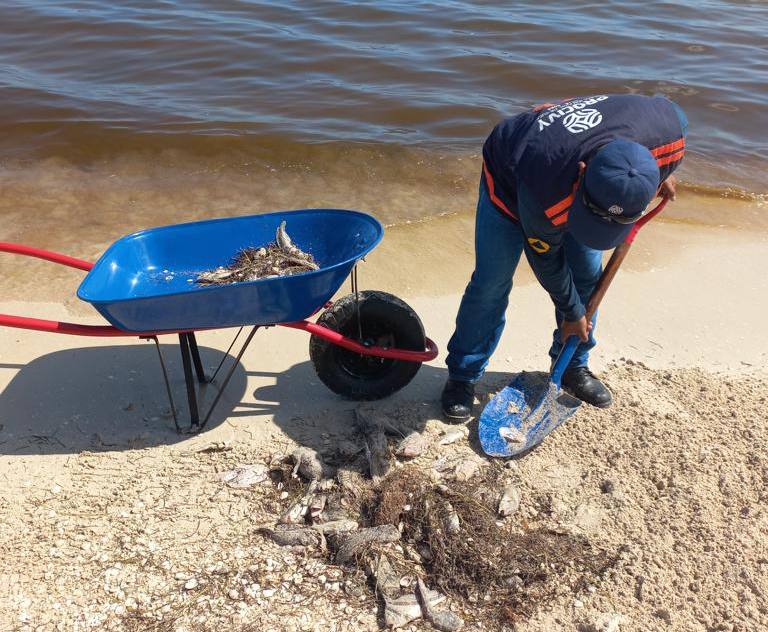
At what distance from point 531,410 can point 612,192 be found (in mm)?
1414

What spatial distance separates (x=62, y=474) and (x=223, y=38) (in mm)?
8074

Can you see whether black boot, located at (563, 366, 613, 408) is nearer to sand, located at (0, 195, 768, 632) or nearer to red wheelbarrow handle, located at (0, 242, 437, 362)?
sand, located at (0, 195, 768, 632)

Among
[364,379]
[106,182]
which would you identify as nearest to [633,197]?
[364,379]

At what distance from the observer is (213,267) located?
364 cm

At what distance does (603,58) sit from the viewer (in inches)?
385

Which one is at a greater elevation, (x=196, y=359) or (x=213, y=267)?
(x=213, y=267)

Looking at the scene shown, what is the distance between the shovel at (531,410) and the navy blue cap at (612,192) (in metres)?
0.72

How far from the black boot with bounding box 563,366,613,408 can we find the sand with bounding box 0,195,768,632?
8 centimetres

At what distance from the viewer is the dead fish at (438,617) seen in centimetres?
246

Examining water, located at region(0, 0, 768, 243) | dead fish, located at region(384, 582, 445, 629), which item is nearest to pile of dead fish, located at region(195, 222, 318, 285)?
dead fish, located at region(384, 582, 445, 629)

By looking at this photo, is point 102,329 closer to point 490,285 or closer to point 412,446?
point 412,446

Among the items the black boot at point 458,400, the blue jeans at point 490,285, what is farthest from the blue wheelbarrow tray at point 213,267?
the black boot at point 458,400

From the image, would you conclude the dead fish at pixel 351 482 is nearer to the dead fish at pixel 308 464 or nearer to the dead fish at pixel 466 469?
the dead fish at pixel 308 464

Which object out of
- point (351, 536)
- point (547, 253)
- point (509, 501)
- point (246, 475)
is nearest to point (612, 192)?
point (547, 253)
